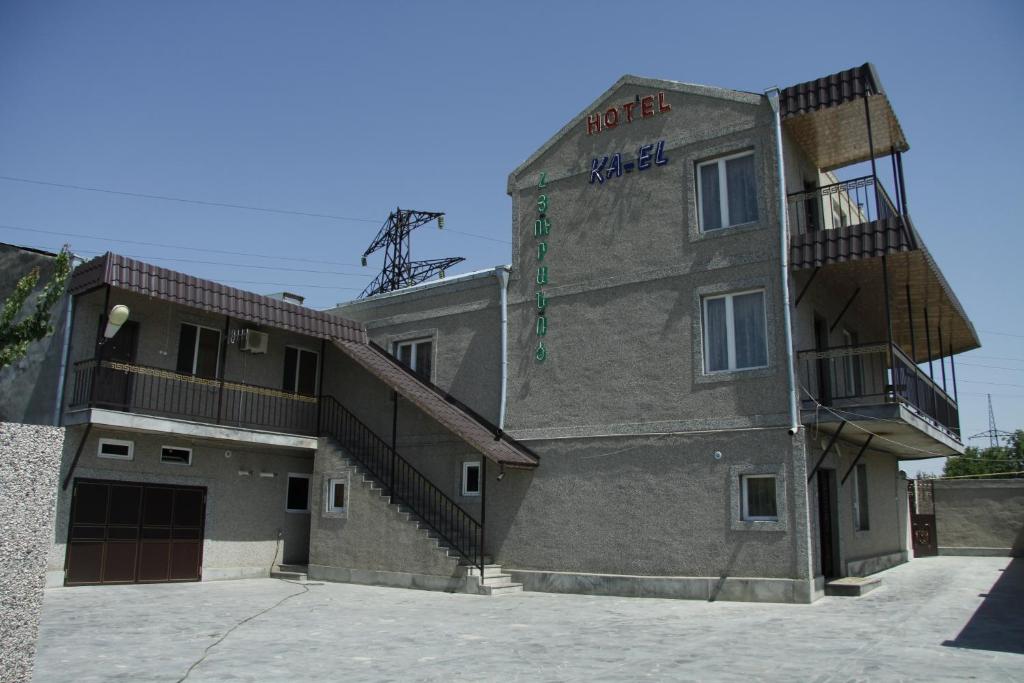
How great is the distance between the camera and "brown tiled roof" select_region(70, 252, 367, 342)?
14.1 meters

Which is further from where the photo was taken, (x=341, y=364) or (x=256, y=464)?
(x=341, y=364)

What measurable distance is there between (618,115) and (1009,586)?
37.8 feet

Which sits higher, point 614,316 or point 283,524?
point 614,316

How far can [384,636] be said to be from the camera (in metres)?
9.78

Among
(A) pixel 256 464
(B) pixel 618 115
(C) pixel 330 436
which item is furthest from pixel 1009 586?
(A) pixel 256 464

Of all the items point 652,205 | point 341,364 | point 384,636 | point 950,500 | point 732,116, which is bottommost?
point 384,636

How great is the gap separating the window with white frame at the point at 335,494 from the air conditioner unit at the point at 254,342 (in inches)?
130

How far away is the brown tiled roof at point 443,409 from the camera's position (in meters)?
15.0

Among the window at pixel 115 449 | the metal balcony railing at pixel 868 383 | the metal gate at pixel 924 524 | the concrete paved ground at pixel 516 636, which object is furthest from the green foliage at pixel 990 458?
the window at pixel 115 449

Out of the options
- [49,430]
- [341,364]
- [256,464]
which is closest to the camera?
[49,430]

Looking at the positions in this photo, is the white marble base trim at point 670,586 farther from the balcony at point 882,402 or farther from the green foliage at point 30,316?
the green foliage at point 30,316

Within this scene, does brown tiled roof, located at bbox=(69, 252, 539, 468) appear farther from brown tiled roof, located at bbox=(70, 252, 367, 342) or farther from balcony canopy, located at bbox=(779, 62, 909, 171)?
balcony canopy, located at bbox=(779, 62, 909, 171)

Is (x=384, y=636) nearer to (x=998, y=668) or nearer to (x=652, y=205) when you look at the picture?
(x=998, y=668)

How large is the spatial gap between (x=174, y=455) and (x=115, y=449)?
119 centimetres
